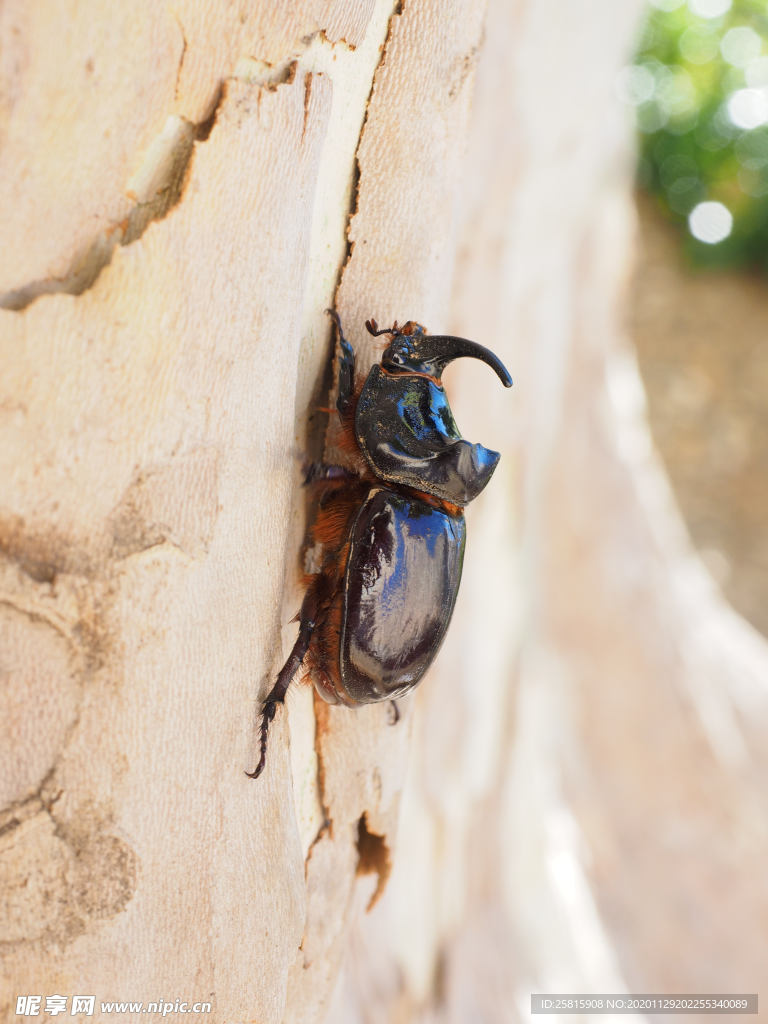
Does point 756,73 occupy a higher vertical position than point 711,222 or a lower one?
higher

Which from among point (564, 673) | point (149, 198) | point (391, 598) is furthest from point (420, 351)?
point (564, 673)

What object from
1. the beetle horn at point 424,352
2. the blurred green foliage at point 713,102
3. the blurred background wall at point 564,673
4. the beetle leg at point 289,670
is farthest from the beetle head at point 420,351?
the blurred green foliage at point 713,102

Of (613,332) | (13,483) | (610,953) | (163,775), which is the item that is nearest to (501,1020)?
(610,953)

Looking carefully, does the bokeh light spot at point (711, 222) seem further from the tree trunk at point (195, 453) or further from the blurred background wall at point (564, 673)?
the tree trunk at point (195, 453)

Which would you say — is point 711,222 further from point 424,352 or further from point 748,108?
point 424,352

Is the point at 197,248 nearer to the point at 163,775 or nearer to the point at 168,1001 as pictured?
the point at 163,775

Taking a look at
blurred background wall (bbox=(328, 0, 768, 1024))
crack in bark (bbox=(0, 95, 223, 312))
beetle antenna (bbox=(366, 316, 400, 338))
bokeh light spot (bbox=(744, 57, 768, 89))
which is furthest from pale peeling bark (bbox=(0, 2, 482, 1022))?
bokeh light spot (bbox=(744, 57, 768, 89))

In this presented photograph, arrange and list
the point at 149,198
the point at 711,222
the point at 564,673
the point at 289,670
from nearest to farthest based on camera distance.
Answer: the point at 149,198
the point at 289,670
the point at 564,673
the point at 711,222
